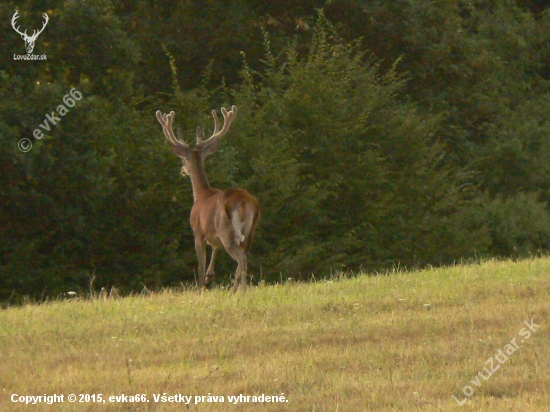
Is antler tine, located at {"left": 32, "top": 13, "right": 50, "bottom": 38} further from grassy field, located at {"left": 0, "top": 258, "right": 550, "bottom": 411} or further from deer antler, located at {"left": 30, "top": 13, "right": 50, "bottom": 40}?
grassy field, located at {"left": 0, "top": 258, "right": 550, "bottom": 411}

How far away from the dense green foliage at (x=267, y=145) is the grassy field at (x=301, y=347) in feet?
22.3

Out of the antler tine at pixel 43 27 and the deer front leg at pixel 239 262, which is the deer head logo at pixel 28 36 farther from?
the deer front leg at pixel 239 262

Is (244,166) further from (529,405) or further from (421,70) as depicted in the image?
(529,405)

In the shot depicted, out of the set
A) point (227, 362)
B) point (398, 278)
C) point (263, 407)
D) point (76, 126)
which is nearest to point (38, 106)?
point (76, 126)

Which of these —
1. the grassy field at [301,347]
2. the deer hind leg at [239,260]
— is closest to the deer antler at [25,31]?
the grassy field at [301,347]

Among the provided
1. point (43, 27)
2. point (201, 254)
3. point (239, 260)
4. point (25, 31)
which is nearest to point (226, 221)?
point (239, 260)

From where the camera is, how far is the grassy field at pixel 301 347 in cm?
799

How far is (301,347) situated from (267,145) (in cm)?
1454

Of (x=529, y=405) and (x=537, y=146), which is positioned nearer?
(x=529, y=405)

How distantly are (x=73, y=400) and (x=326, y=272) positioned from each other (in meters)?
15.3

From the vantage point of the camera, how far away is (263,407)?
25.5 feet

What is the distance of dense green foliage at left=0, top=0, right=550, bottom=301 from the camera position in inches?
824

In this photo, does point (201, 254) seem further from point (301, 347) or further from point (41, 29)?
point (41, 29)

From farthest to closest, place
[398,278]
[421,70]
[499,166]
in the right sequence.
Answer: [499,166]
[421,70]
[398,278]
